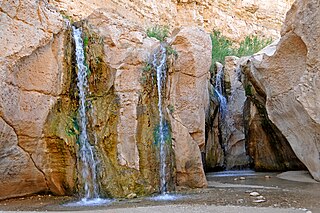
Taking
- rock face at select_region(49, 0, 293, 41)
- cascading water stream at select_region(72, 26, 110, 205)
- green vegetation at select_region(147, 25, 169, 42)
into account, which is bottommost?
cascading water stream at select_region(72, 26, 110, 205)

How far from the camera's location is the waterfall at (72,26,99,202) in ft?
→ 24.0

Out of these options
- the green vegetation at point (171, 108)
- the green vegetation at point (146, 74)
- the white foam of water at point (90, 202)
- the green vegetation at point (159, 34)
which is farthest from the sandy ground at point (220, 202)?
the green vegetation at point (159, 34)

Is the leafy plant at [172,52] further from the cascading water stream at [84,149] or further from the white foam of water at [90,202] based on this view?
the white foam of water at [90,202]

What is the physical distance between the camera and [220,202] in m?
6.01

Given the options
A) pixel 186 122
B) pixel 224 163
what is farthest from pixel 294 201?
pixel 224 163

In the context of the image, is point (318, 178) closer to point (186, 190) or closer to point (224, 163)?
point (186, 190)

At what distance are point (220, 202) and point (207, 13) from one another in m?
18.4

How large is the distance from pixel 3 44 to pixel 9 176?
2.44 m

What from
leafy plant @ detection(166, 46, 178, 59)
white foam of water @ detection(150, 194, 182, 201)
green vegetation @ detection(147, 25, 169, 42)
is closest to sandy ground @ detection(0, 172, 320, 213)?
white foam of water @ detection(150, 194, 182, 201)

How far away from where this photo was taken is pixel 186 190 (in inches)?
304

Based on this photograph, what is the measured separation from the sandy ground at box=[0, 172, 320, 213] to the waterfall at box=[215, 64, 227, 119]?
4.94m

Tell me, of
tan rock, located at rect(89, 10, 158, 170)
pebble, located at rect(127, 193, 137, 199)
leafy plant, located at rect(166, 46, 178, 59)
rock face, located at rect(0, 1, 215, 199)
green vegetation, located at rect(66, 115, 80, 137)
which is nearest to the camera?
pebble, located at rect(127, 193, 137, 199)

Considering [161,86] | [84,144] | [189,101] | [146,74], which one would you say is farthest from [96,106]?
[189,101]

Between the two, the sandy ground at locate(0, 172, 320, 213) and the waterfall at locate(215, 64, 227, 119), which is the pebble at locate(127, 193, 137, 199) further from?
the waterfall at locate(215, 64, 227, 119)
